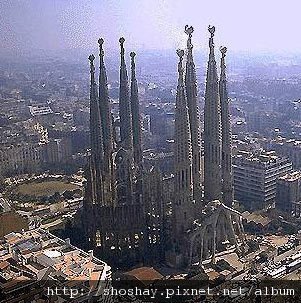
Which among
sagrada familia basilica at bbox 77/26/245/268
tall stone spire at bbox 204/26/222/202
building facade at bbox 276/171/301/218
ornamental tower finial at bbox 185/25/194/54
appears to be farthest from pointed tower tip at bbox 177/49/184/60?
building facade at bbox 276/171/301/218

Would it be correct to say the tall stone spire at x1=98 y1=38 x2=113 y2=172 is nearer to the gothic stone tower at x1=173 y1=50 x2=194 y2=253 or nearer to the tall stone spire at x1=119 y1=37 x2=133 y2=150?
the tall stone spire at x1=119 y1=37 x2=133 y2=150

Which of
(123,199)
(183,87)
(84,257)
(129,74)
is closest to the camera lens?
(84,257)

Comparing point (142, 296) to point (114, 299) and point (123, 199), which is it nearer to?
point (114, 299)

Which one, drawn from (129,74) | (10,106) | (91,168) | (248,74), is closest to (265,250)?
(91,168)

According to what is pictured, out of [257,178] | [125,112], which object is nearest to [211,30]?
[125,112]

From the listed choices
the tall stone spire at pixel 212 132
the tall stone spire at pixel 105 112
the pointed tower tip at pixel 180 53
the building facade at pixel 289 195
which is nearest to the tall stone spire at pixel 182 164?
the pointed tower tip at pixel 180 53

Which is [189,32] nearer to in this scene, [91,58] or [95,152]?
[91,58]
